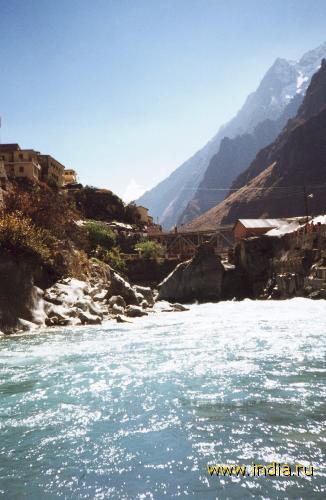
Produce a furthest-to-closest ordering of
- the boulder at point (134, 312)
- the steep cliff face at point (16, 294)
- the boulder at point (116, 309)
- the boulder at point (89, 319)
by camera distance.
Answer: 1. the boulder at point (134, 312)
2. the boulder at point (116, 309)
3. the boulder at point (89, 319)
4. the steep cliff face at point (16, 294)

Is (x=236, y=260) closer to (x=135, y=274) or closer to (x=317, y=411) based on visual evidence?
(x=135, y=274)

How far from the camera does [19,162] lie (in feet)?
198

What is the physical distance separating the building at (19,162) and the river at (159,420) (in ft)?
175

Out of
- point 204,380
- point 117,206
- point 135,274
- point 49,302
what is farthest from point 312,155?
point 204,380

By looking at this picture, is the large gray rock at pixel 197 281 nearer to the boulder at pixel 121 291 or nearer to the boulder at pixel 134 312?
the boulder at pixel 121 291

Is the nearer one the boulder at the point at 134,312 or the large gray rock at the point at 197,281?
the boulder at the point at 134,312

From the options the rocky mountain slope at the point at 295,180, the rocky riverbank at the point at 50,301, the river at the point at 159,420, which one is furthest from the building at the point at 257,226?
the rocky mountain slope at the point at 295,180

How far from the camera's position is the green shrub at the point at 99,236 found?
5222 centimetres

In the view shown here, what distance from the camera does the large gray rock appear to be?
148 ft

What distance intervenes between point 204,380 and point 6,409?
4334 mm

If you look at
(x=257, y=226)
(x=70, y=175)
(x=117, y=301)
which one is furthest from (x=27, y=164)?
(x=117, y=301)

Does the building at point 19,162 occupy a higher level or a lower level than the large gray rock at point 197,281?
higher

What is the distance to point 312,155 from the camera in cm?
13062

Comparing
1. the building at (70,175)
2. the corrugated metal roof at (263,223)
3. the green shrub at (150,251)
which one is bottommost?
the green shrub at (150,251)
